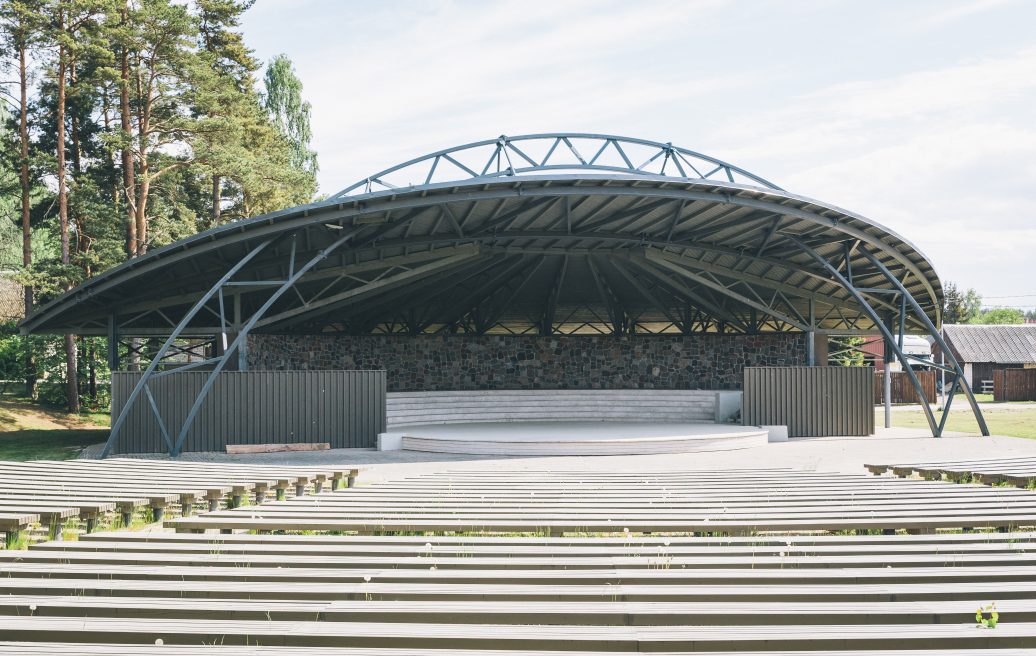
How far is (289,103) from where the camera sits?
47.4 meters

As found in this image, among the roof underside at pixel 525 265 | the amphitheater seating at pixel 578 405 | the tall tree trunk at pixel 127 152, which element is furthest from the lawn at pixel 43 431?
the amphitheater seating at pixel 578 405

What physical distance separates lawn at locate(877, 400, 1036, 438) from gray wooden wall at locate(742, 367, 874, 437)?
13.3ft

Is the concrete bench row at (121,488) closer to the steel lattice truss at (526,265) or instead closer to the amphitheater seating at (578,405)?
the steel lattice truss at (526,265)

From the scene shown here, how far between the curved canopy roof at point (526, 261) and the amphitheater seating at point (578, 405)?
3523 millimetres

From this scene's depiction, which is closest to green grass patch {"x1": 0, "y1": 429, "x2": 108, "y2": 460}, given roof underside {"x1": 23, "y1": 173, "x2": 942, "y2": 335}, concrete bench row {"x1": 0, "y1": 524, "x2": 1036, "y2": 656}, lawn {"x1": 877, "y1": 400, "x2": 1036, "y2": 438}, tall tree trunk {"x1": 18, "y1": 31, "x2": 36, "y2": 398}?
roof underside {"x1": 23, "y1": 173, "x2": 942, "y2": 335}

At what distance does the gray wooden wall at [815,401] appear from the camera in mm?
22438

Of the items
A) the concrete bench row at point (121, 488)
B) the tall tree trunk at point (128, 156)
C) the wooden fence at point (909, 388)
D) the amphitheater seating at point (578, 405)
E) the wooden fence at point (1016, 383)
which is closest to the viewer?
the concrete bench row at point (121, 488)

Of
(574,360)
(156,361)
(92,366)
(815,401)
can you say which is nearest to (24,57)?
(92,366)

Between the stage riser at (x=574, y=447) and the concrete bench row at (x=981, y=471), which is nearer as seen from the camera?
the concrete bench row at (x=981, y=471)

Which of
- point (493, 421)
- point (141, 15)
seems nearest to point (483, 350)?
point (493, 421)

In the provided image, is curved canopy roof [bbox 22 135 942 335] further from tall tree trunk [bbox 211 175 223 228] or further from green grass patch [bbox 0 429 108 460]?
tall tree trunk [bbox 211 175 223 228]

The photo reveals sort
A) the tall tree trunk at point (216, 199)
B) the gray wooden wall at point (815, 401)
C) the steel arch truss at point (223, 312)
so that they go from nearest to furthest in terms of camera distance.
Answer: the steel arch truss at point (223, 312) < the gray wooden wall at point (815, 401) < the tall tree trunk at point (216, 199)

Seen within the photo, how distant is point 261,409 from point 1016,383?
41.8m

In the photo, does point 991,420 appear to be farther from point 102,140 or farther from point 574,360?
point 102,140
